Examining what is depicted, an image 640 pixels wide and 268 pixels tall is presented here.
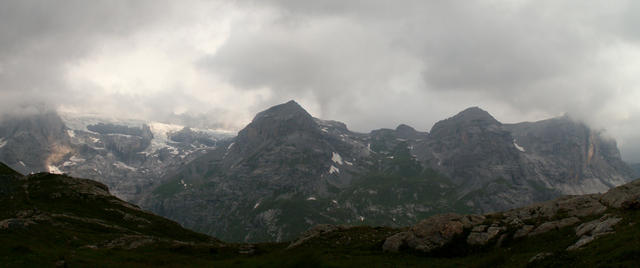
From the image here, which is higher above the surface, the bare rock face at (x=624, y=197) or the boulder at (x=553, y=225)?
the bare rock face at (x=624, y=197)

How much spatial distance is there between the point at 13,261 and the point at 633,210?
2750 inches

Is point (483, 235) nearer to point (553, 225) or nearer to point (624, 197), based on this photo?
point (553, 225)

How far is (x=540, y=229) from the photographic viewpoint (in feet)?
148

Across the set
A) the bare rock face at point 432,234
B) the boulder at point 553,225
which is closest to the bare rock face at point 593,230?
the boulder at point 553,225

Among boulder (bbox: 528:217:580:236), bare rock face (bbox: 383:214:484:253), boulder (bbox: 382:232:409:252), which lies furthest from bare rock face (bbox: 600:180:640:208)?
boulder (bbox: 382:232:409:252)

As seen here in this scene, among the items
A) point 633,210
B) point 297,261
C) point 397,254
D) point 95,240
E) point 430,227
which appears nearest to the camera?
point 633,210

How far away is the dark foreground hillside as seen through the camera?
34438 mm

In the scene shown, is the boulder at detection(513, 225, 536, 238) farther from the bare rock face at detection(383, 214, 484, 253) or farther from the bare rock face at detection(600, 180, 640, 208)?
the bare rock face at detection(600, 180, 640, 208)

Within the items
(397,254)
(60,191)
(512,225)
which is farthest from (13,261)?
(60,191)

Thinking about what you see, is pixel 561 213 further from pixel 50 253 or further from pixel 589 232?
pixel 50 253

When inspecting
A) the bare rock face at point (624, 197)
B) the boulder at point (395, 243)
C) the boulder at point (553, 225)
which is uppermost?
the bare rock face at point (624, 197)

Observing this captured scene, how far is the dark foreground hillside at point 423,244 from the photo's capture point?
34438 mm

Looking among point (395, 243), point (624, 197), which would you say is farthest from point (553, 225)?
point (395, 243)

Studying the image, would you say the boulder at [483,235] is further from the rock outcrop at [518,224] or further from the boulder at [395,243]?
the boulder at [395,243]
